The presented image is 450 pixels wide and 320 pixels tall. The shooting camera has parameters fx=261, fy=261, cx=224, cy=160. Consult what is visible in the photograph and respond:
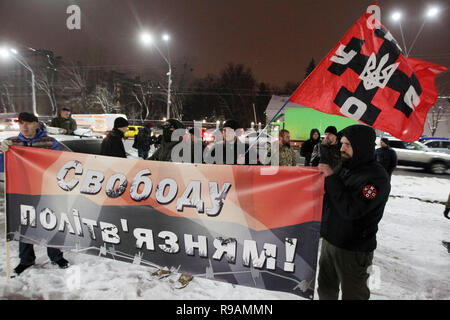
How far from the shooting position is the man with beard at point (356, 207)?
6.53 feet

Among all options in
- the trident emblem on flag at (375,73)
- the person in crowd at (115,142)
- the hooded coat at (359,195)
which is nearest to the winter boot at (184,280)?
the hooded coat at (359,195)

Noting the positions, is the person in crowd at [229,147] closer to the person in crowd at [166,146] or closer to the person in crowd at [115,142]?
the person in crowd at [166,146]

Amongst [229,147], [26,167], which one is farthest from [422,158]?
[26,167]

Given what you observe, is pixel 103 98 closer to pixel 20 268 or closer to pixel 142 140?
pixel 142 140

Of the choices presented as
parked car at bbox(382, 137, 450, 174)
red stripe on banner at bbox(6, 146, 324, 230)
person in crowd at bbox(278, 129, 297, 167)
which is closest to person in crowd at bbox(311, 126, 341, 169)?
person in crowd at bbox(278, 129, 297, 167)

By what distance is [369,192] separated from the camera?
6.50 feet

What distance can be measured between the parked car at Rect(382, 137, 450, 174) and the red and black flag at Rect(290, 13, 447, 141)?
484 inches

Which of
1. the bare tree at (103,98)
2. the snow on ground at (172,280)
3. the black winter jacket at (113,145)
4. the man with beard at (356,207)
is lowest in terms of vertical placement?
the snow on ground at (172,280)

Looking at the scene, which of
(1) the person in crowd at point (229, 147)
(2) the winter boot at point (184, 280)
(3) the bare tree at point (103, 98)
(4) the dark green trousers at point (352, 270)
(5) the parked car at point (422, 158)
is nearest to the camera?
(4) the dark green trousers at point (352, 270)

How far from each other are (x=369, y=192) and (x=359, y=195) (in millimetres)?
73

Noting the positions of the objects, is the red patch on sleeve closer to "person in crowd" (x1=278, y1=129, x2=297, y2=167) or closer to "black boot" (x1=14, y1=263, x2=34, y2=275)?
"person in crowd" (x1=278, y1=129, x2=297, y2=167)

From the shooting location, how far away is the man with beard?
1989 mm

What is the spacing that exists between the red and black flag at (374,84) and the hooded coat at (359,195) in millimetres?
655

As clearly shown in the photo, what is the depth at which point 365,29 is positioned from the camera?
106 inches
